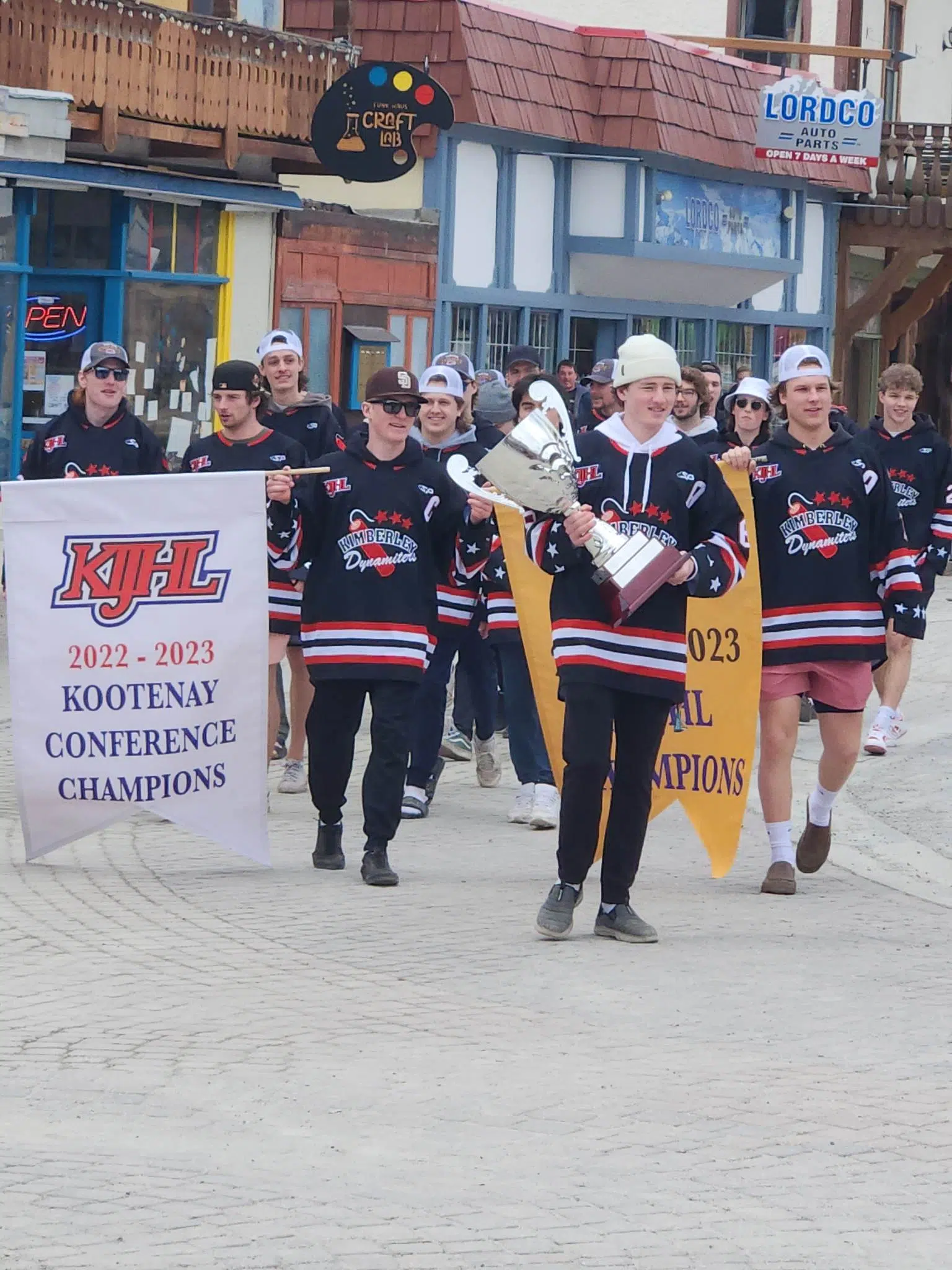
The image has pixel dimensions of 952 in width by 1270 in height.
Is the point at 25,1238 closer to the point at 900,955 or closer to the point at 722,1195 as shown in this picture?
the point at 722,1195

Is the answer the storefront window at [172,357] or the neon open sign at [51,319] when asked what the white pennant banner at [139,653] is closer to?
the neon open sign at [51,319]

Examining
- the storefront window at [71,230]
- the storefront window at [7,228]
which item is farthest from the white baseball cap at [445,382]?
the storefront window at [71,230]

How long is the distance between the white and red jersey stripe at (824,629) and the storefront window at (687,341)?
65.3ft

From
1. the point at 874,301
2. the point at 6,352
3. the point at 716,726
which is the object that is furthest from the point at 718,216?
the point at 716,726

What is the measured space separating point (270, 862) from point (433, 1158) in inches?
146

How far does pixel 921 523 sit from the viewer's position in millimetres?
13016

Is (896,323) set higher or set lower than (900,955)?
higher

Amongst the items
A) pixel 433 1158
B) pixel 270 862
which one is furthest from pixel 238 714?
pixel 433 1158

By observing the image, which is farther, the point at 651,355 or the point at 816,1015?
the point at 651,355

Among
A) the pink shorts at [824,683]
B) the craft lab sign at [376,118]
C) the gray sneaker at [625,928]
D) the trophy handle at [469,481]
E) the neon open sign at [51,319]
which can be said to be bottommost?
the gray sneaker at [625,928]

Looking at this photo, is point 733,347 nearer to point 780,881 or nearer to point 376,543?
point 780,881

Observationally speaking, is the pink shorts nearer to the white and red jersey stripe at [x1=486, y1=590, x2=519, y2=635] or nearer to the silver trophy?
the silver trophy

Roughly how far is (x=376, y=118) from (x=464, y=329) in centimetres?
437

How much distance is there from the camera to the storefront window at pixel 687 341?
28.8 meters
